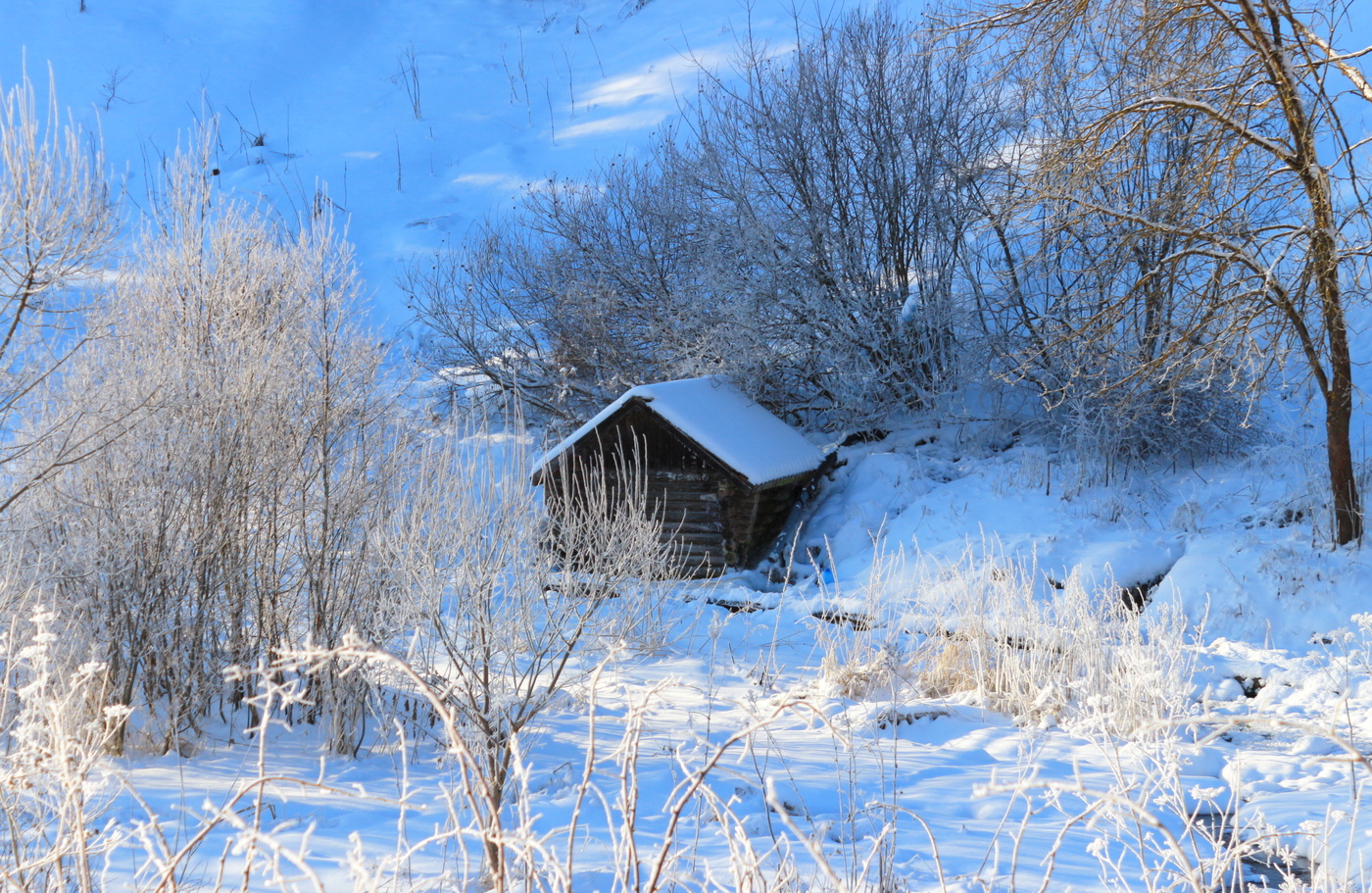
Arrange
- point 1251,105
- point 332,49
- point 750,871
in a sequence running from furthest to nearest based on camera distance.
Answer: point 332,49 → point 1251,105 → point 750,871

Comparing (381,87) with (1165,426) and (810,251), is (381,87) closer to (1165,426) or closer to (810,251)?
(810,251)

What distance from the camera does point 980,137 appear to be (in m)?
14.7

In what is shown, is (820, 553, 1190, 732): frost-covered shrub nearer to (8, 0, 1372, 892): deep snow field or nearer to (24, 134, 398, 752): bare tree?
(8, 0, 1372, 892): deep snow field

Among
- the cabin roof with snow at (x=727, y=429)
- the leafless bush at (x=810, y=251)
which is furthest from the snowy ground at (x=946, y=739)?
the leafless bush at (x=810, y=251)

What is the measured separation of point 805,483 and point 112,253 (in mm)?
9492

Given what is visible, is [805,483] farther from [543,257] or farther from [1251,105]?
[543,257]

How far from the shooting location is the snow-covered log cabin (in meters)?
11.5

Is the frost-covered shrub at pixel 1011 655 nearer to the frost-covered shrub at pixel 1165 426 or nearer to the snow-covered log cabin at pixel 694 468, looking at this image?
the snow-covered log cabin at pixel 694 468

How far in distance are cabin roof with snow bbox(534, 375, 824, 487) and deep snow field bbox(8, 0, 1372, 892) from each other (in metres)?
1.09

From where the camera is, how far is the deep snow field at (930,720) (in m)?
2.44

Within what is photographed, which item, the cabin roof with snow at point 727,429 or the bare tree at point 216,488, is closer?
the bare tree at point 216,488

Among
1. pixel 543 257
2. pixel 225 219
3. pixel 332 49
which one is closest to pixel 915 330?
pixel 543 257

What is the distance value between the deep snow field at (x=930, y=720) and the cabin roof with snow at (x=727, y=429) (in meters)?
1.09

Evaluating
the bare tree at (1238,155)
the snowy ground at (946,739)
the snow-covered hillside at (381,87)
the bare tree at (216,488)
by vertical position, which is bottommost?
the snowy ground at (946,739)
